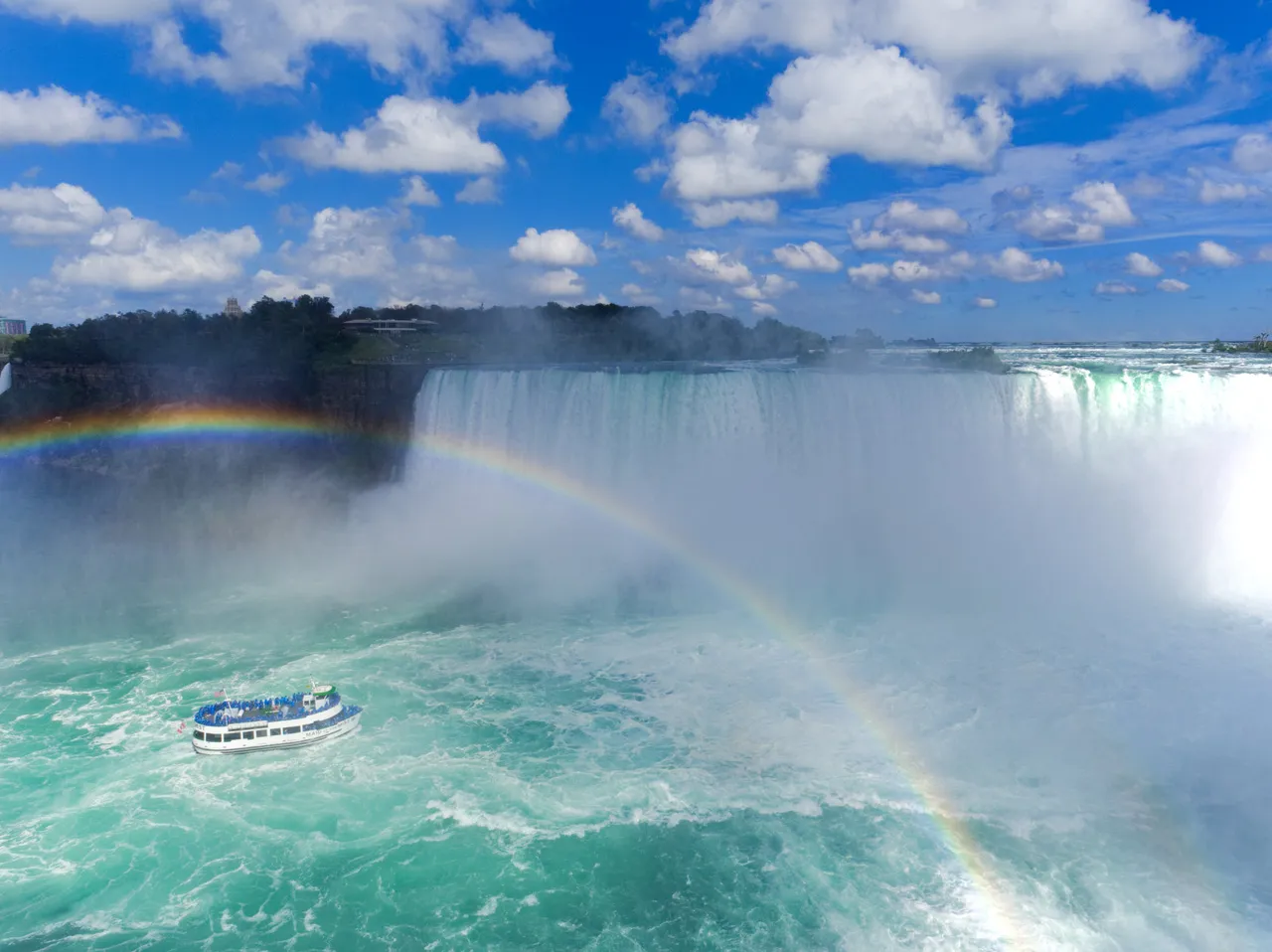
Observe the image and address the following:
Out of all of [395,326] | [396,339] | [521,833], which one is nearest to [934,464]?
[521,833]

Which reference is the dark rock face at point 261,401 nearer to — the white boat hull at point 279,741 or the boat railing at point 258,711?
the boat railing at point 258,711

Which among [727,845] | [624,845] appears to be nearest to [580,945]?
[624,845]

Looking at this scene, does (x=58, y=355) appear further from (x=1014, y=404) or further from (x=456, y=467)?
(x=1014, y=404)

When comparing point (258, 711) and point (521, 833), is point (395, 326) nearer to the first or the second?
point (258, 711)

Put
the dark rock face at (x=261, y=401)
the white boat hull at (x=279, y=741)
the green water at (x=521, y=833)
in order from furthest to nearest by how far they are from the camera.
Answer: the dark rock face at (x=261, y=401) < the white boat hull at (x=279, y=741) < the green water at (x=521, y=833)

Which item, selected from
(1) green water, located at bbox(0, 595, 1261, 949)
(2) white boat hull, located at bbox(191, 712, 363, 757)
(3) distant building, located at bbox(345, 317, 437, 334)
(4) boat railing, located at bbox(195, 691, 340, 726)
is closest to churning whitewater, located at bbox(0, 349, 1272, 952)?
(1) green water, located at bbox(0, 595, 1261, 949)

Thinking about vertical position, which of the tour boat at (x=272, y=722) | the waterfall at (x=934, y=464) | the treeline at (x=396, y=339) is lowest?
the tour boat at (x=272, y=722)

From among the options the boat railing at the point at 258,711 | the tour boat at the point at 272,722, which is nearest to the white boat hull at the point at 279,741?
the tour boat at the point at 272,722
